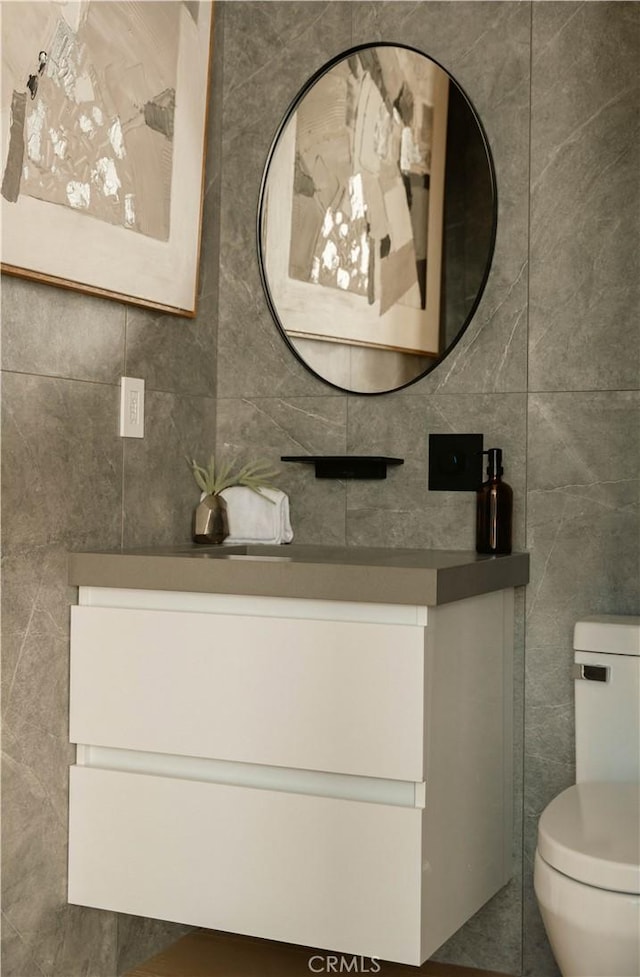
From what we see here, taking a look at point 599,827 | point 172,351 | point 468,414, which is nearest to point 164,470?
point 172,351

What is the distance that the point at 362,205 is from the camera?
2262 mm

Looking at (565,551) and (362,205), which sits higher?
(362,205)

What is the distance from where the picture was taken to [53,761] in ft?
6.07

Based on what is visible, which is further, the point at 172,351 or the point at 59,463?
the point at 172,351

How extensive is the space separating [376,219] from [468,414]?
47 cm

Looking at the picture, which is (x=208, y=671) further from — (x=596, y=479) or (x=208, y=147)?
(x=208, y=147)

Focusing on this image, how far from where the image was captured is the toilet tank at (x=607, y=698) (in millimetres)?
1921

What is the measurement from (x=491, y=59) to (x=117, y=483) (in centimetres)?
117

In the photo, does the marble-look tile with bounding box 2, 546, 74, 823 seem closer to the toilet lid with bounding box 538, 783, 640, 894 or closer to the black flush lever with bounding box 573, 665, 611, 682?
the toilet lid with bounding box 538, 783, 640, 894

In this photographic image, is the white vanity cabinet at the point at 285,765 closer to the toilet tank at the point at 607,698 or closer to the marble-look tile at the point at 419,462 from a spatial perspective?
the toilet tank at the point at 607,698

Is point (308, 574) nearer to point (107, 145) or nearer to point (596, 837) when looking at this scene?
point (596, 837)

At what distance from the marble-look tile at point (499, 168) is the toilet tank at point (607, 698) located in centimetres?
53

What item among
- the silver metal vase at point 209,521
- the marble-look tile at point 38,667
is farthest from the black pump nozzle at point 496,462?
the marble-look tile at point 38,667

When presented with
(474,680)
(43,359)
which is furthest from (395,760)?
(43,359)
